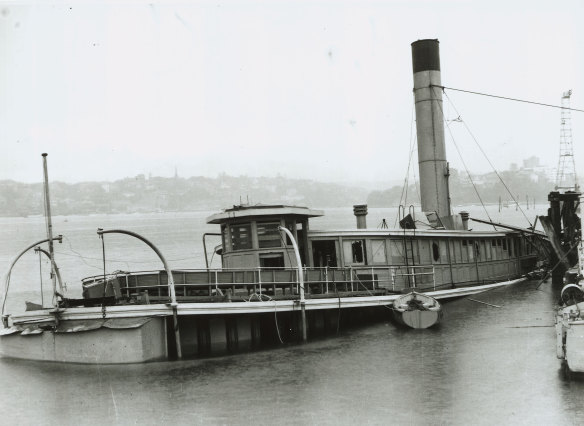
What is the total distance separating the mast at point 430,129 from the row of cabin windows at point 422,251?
2.85m

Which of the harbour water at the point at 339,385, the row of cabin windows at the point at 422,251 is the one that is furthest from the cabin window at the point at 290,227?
the harbour water at the point at 339,385

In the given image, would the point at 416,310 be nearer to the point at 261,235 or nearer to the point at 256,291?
the point at 256,291

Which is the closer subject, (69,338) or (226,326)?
(69,338)

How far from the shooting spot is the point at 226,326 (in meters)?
21.3

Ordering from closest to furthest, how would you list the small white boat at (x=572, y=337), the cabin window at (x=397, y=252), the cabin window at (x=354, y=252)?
the small white boat at (x=572, y=337)
the cabin window at (x=354, y=252)
the cabin window at (x=397, y=252)

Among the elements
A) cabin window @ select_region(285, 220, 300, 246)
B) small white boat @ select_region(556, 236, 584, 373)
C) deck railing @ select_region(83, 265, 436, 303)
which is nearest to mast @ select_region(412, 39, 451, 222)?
deck railing @ select_region(83, 265, 436, 303)

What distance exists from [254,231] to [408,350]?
21.4 feet

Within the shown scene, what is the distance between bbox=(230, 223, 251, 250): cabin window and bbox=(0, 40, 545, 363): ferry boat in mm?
35

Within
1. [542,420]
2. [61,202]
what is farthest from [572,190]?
[61,202]

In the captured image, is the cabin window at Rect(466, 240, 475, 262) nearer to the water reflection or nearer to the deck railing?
the deck railing

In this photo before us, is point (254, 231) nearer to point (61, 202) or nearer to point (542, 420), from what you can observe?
point (542, 420)

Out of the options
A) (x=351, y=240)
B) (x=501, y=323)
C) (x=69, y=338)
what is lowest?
(x=501, y=323)

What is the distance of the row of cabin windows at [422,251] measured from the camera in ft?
83.4

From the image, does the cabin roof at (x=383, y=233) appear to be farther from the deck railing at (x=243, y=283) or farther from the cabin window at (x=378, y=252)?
the deck railing at (x=243, y=283)
